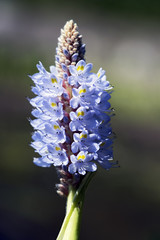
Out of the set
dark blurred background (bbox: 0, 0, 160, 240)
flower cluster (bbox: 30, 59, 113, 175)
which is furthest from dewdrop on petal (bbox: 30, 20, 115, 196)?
dark blurred background (bbox: 0, 0, 160, 240)

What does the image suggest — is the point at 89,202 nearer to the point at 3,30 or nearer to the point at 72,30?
the point at 72,30

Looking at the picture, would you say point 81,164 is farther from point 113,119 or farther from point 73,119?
point 113,119

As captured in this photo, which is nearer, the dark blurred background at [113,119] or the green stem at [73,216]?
the green stem at [73,216]

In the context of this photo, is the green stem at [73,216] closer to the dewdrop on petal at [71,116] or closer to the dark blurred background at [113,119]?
the dewdrop on petal at [71,116]

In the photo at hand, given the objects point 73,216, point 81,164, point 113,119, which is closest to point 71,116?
point 81,164

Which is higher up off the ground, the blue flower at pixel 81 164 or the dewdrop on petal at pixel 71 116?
the dewdrop on petal at pixel 71 116

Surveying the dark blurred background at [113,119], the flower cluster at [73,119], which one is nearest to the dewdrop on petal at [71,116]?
the flower cluster at [73,119]

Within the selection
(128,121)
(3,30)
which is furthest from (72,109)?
(3,30)
